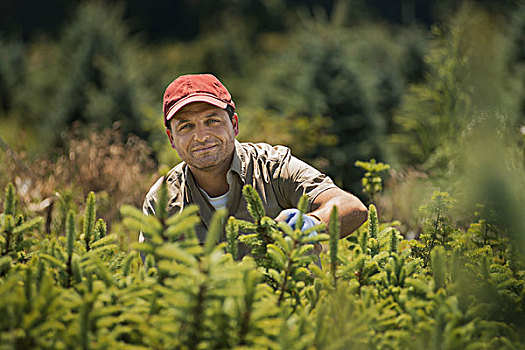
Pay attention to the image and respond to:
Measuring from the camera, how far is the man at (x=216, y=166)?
2.14m

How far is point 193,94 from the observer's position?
2.13 m

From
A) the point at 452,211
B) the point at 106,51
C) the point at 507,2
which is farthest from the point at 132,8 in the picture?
the point at 452,211

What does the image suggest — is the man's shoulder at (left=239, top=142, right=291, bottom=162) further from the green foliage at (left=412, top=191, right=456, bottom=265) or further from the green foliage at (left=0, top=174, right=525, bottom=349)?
the green foliage at (left=0, top=174, right=525, bottom=349)

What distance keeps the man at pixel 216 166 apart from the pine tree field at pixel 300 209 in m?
0.25

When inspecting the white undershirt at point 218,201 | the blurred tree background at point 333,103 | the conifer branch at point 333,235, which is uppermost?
the blurred tree background at point 333,103

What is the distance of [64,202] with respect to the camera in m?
3.19

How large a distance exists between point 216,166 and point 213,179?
11 cm

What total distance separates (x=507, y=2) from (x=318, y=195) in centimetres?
665

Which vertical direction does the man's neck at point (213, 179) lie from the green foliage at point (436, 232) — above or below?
above

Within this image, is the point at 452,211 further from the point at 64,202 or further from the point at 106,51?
the point at 106,51

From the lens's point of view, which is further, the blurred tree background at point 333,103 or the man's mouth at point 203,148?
the blurred tree background at point 333,103

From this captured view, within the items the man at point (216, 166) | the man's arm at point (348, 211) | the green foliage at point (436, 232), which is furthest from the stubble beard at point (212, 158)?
the green foliage at point (436, 232)

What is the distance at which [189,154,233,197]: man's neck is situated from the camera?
2273 mm

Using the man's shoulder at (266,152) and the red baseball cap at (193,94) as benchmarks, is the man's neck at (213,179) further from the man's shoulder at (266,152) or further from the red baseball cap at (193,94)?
the red baseball cap at (193,94)
